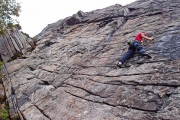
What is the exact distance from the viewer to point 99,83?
8055 mm

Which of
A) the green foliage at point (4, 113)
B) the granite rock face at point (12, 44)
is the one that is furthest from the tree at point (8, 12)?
the green foliage at point (4, 113)

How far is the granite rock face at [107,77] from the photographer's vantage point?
5.62 m

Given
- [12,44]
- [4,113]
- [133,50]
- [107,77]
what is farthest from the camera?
[12,44]

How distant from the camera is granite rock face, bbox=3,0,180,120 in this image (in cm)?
562

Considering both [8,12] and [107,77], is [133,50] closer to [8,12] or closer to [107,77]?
[107,77]

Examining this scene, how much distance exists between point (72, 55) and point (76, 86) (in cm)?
500

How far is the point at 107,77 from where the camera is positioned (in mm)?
8234

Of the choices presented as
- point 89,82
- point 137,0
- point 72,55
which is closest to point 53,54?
point 72,55

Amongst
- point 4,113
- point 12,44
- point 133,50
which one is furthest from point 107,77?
point 12,44

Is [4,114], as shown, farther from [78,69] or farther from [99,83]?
[99,83]

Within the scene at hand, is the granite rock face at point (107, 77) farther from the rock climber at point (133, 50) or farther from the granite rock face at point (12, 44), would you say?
the granite rock face at point (12, 44)

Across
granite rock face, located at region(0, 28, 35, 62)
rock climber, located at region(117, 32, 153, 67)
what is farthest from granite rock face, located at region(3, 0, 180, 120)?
granite rock face, located at region(0, 28, 35, 62)

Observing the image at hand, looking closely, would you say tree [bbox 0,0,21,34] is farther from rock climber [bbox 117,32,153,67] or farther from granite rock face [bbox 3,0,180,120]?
rock climber [bbox 117,32,153,67]

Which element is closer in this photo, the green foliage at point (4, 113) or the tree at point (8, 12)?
the green foliage at point (4, 113)
